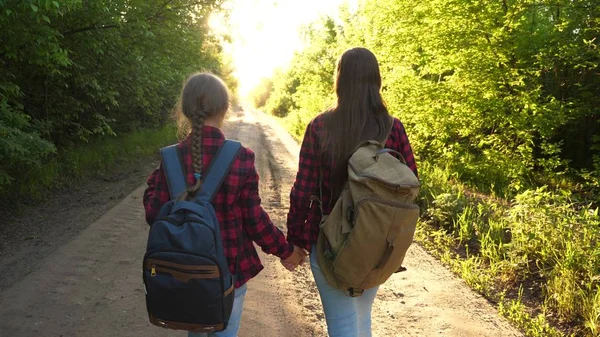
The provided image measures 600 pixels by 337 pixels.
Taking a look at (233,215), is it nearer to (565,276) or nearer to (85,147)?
(565,276)

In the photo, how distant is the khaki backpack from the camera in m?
1.90

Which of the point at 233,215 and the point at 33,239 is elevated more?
the point at 233,215

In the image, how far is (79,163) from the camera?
9680 millimetres

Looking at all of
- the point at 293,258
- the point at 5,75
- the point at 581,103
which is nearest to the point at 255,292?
the point at 293,258

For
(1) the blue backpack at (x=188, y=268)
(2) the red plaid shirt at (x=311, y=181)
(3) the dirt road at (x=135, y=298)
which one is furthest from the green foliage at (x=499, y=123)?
(1) the blue backpack at (x=188, y=268)

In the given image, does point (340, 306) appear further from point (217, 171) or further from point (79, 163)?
point (79, 163)


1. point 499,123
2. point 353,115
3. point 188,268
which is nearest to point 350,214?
point 353,115

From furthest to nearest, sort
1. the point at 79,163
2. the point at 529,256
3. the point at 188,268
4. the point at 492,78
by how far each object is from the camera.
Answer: the point at 79,163
the point at 492,78
the point at 529,256
the point at 188,268

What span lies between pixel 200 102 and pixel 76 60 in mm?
7558

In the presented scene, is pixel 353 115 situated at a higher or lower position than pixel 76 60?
lower

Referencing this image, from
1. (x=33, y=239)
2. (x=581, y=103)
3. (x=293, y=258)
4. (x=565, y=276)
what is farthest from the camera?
(x=581, y=103)

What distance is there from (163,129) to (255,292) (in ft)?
49.8

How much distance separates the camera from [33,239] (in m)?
5.91

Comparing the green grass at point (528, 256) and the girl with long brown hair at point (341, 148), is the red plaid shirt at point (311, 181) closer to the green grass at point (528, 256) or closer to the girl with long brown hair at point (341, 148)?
the girl with long brown hair at point (341, 148)
